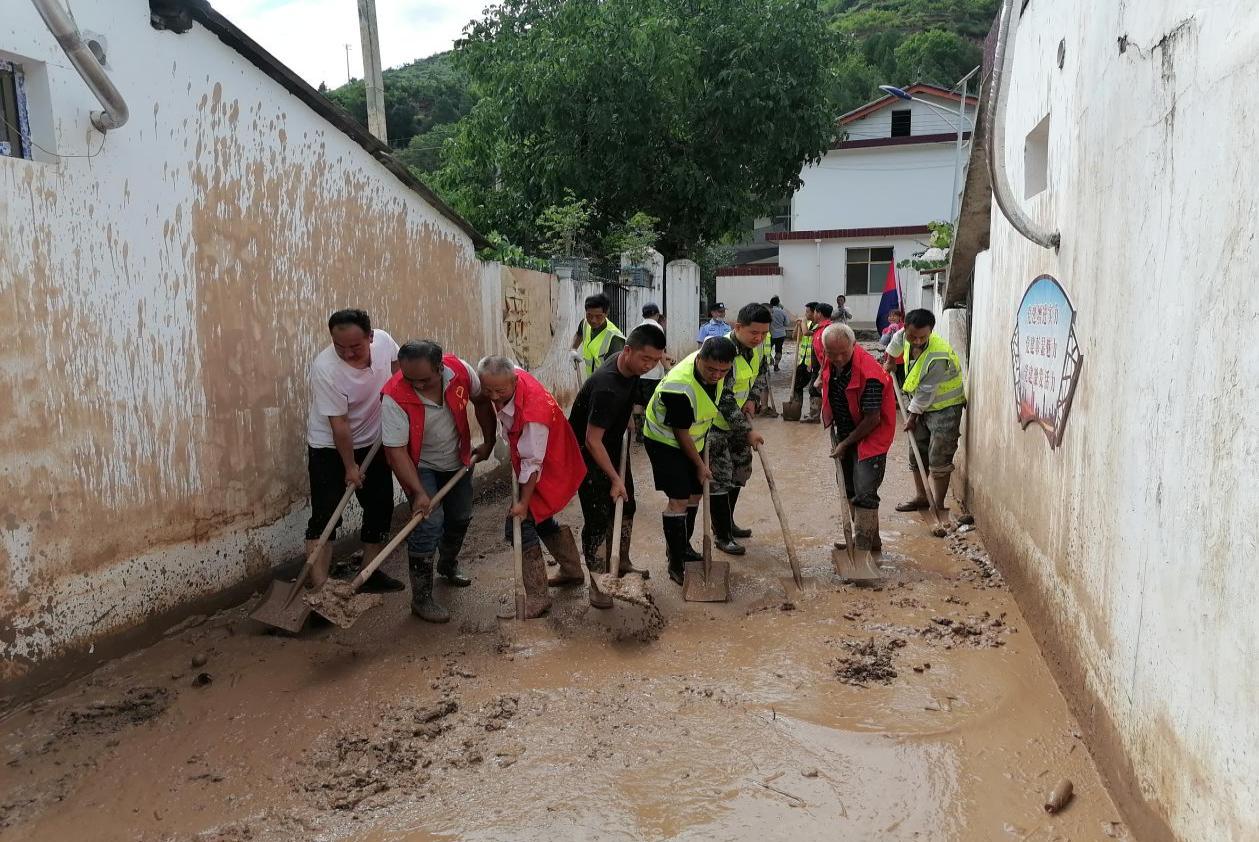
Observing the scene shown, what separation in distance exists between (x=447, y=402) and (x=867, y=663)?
2407 millimetres

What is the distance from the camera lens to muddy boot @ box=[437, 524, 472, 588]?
15.2 ft

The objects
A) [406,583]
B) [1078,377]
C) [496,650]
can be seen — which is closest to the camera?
[1078,377]

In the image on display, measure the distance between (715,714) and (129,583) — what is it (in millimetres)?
2669

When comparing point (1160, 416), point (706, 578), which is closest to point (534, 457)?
point (706, 578)

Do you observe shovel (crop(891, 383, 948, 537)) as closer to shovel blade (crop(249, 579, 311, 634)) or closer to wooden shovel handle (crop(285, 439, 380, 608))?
wooden shovel handle (crop(285, 439, 380, 608))

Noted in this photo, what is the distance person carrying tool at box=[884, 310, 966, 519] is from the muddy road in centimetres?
164

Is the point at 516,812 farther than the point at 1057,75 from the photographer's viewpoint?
No

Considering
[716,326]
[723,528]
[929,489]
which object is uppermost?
[716,326]

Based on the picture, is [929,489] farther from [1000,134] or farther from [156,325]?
[156,325]

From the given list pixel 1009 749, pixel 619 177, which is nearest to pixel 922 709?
pixel 1009 749

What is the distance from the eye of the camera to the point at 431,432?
4.30 metres

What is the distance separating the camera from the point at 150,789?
2893mm

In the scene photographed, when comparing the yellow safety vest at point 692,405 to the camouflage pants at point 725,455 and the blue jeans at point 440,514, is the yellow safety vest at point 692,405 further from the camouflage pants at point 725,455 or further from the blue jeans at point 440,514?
the blue jeans at point 440,514

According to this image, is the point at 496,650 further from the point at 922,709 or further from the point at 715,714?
the point at 922,709
